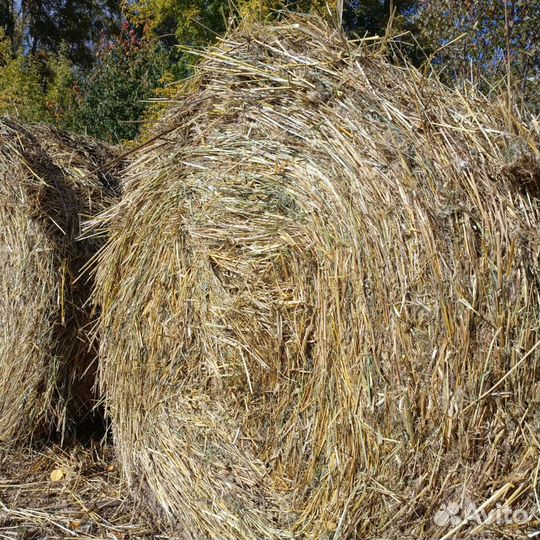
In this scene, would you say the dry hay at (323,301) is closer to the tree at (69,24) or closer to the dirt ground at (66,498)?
the dirt ground at (66,498)

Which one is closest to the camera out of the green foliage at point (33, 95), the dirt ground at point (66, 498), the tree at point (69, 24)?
the dirt ground at point (66, 498)

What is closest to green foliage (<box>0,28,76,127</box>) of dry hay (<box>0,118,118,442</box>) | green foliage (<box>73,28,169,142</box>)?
green foliage (<box>73,28,169,142</box>)

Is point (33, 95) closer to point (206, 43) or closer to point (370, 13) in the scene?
point (206, 43)

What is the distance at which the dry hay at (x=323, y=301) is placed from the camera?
2.55 meters

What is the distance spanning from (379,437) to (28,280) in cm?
259

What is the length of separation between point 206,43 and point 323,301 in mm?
6428

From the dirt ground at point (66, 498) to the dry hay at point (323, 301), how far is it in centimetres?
24

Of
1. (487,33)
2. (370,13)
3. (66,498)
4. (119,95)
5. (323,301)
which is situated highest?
(370,13)

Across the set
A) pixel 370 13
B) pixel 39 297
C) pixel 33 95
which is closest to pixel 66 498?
pixel 39 297

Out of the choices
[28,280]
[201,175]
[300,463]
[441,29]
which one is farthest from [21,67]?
[300,463]

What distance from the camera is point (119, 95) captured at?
12375 mm

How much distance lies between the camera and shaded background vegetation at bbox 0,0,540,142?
5.87 m

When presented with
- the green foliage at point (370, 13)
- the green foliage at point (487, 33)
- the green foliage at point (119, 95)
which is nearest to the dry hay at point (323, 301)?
the green foliage at point (487, 33)

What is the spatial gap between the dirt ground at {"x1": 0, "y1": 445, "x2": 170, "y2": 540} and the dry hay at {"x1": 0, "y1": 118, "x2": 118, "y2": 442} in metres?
0.20
